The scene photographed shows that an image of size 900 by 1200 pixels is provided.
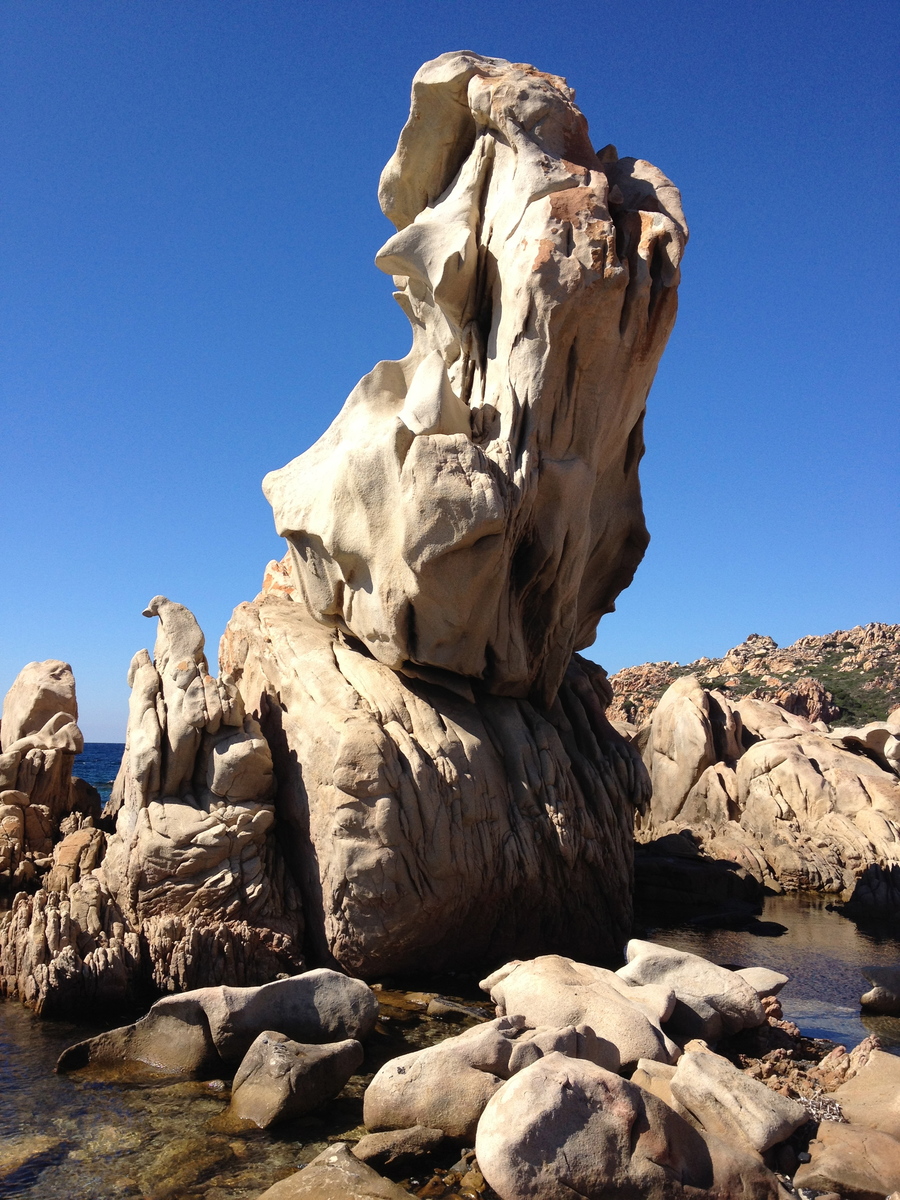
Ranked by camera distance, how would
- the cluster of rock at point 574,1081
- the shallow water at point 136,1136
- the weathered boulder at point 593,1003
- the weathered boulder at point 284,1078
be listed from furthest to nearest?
1. the weathered boulder at point 593,1003
2. the weathered boulder at point 284,1078
3. the shallow water at point 136,1136
4. the cluster of rock at point 574,1081

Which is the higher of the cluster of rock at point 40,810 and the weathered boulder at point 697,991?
the cluster of rock at point 40,810

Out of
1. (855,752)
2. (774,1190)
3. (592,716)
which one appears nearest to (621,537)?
(592,716)

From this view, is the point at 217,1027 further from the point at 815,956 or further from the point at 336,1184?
the point at 815,956

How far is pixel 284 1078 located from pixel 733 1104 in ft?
8.50

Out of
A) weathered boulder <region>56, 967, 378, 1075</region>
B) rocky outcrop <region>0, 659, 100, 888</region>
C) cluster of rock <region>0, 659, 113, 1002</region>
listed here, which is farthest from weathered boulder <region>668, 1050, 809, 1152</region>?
rocky outcrop <region>0, 659, 100, 888</region>

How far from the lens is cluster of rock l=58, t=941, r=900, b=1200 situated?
456 centimetres

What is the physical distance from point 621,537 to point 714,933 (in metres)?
4.82

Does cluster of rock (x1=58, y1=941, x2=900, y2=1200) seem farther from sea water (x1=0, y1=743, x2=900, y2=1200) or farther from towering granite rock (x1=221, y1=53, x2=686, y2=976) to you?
towering granite rock (x1=221, y1=53, x2=686, y2=976)

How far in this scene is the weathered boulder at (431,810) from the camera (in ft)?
26.6

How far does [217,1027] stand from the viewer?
6312 millimetres

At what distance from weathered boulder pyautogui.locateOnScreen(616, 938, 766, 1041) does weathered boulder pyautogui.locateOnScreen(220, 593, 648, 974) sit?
1.69m

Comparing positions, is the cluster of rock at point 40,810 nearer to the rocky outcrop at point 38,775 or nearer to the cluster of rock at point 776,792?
the rocky outcrop at point 38,775

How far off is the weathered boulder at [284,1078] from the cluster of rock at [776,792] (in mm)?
9460

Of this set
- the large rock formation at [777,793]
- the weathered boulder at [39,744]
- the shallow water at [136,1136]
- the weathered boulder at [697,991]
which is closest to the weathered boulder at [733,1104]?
the weathered boulder at [697,991]
